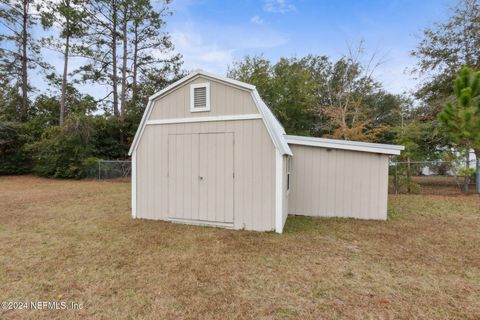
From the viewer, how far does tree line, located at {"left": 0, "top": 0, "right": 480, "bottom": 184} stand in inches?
557

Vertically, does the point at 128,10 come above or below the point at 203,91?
above

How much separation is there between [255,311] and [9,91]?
2276cm

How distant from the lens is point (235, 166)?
190 inches

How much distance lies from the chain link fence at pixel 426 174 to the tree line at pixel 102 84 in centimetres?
316

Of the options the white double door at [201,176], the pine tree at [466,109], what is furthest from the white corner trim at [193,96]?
the pine tree at [466,109]

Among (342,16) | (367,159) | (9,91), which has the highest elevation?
(342,16)

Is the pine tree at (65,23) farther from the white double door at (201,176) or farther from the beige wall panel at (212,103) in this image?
the white double door at (201,176)

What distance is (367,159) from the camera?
572cm

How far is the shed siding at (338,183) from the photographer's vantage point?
5.65 metres

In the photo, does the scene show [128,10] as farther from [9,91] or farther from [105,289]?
[105,289]

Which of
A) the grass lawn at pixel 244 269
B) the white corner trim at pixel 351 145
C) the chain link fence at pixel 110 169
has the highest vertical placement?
the white corner trim at pixel 351 145

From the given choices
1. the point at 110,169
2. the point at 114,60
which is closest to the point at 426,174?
the point at 110,169

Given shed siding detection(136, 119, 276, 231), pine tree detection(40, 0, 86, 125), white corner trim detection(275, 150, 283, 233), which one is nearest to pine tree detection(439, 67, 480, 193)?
white corner trim detection(275, 150, 283, 233)

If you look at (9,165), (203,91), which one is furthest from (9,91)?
(203,91)
